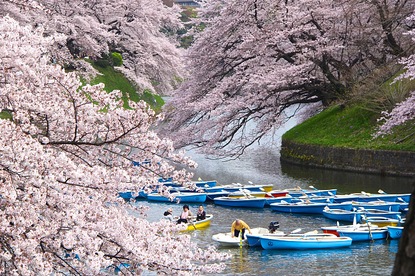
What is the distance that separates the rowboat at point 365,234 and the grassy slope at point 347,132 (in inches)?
342

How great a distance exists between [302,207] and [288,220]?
3.57 feet

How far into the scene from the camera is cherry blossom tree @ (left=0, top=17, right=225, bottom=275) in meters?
6.58

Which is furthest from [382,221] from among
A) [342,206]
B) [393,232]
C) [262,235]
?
[262,235]

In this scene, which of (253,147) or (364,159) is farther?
(253,147)

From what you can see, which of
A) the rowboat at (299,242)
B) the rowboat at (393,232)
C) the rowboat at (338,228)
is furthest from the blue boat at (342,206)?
the rowboat at (299,242)

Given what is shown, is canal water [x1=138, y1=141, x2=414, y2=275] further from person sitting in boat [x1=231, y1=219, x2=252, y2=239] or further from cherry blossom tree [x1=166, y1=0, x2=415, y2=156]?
cherry blossom tree [x1=166, y1=0, x2=415, y2=156]

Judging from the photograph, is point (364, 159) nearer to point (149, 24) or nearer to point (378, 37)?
point (378, 37)

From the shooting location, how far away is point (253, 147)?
4356 centimetres

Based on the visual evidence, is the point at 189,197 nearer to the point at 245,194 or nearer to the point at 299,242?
the point at 245,194

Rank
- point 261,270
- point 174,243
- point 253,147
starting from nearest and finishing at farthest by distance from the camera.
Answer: point 174,243 → point 261,270 → point 253,147

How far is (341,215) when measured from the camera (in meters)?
21.9

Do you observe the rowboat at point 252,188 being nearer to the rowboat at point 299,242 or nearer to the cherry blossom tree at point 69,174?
the rowboat at point 299,242

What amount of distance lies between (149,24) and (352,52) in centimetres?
1415

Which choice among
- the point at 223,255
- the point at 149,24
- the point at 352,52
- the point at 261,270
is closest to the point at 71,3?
the point at 149,24
